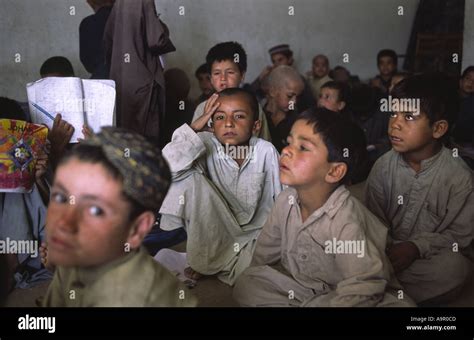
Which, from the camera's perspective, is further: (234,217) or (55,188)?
(234,217)

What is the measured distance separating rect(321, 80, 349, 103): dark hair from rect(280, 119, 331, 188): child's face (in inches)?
13.1

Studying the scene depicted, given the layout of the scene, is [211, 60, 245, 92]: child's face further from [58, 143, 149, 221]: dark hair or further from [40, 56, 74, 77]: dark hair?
[58, 143, 149, 221]: dark hair

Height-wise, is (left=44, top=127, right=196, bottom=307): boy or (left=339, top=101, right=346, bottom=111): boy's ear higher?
(left=339, top=101, right=346, bottom=111): boy's ear

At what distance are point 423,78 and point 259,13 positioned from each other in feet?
2.18

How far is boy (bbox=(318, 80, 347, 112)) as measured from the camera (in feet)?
7.59

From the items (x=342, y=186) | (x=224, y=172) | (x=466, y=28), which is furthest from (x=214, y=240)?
(x=466, y=28)

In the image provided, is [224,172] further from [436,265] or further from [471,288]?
[471,288]

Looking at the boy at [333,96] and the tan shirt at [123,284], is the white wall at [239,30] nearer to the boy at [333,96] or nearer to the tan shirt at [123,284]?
the boy at [333,96]

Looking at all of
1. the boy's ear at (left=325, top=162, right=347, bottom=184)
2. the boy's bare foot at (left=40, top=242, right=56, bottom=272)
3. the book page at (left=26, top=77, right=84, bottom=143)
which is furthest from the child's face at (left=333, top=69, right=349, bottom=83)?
the boy's bare foot at (left=40, top=242, right=56, bottom=272)

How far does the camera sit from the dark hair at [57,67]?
7.08 feet

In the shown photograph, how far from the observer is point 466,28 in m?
2.31

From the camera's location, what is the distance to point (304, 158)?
209 centimetres

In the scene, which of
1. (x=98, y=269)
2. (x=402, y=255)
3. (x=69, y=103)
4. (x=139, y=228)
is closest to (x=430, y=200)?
(x=402, y=255)
